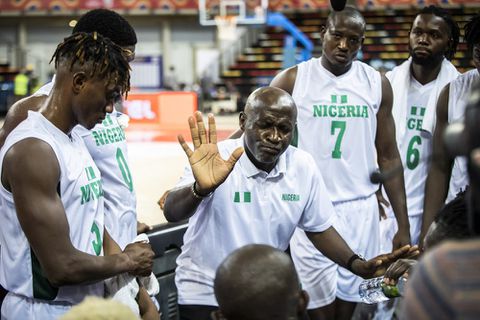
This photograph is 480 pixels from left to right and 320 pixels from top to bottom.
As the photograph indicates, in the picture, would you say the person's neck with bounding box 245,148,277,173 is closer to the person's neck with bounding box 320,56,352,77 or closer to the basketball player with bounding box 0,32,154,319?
the basketball player with bounding box 0,32,154,319

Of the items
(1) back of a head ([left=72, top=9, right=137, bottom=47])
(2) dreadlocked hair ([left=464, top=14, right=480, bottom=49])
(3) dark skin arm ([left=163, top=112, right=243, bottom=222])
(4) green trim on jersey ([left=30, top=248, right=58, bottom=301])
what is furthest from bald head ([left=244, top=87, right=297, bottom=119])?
(2) dreadlocked hair ([left=464, top=14, right=480, bottom=49])

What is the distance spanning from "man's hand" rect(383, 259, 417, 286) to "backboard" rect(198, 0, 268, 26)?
22.6 metres

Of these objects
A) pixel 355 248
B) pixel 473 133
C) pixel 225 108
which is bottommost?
pixel 225 108

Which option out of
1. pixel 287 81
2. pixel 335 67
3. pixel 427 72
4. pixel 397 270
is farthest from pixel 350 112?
pixel 397 270

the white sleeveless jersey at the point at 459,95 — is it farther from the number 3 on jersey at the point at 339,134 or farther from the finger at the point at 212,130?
the finger at the point at 212,130

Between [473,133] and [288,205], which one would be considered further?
[288,205]

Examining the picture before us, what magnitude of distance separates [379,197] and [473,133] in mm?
3929

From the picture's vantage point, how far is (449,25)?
5.13m

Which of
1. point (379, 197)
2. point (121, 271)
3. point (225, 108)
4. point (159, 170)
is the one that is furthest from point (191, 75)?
point (121, 271)

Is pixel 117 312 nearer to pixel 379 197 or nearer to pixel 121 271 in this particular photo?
pixel 121 271

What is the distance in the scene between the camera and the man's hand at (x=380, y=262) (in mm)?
3316

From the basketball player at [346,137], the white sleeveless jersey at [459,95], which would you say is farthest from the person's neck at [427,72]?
the basketball player at [346,137]

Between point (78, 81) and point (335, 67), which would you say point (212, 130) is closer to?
point (78, 81)

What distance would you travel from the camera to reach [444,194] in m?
4.80
